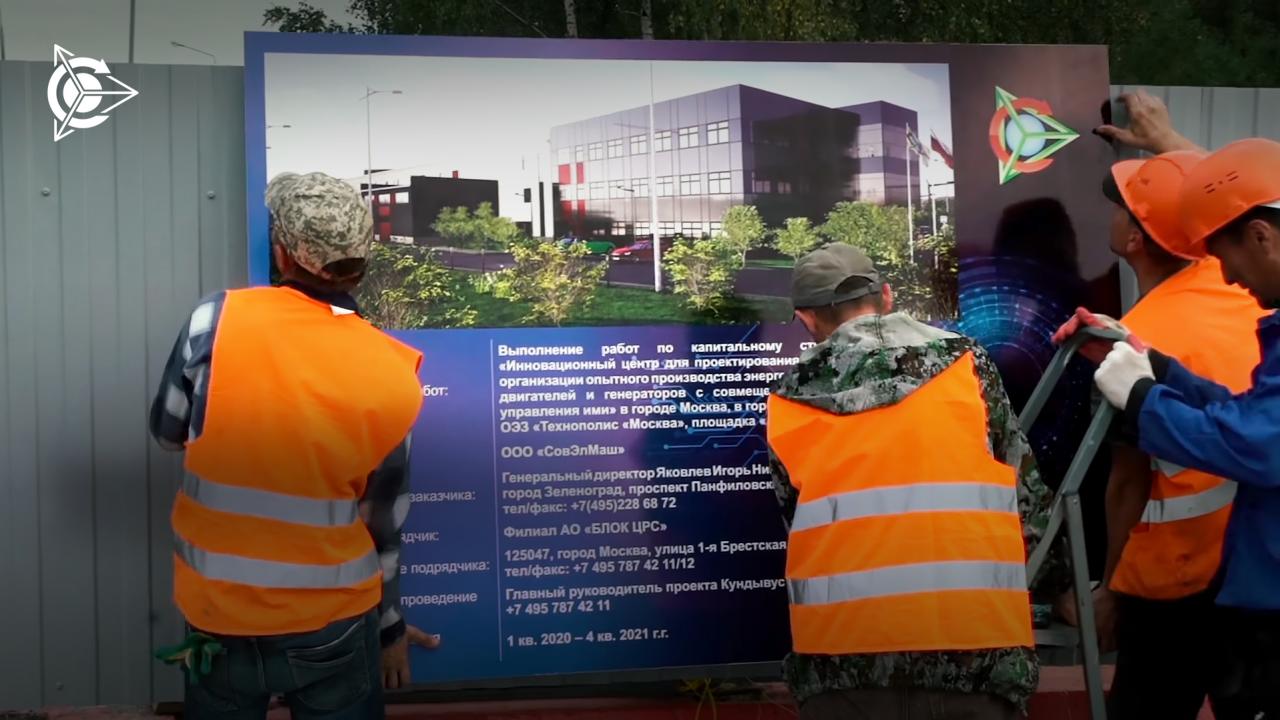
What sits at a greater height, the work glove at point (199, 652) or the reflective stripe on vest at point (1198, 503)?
the reflective stripe on vest at point (1198, 503)

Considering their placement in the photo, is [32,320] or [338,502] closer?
[338,502]

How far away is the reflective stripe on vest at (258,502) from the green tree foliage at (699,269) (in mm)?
2088

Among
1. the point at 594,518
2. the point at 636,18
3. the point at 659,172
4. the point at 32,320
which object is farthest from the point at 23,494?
the point at 636,18

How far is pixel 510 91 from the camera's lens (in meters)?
4.31

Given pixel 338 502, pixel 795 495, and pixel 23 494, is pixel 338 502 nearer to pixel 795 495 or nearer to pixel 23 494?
pixel 795 495

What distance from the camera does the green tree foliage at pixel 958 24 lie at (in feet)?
52.0

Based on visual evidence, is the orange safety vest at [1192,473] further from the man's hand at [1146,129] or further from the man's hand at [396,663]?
the man's hand at [396,663]

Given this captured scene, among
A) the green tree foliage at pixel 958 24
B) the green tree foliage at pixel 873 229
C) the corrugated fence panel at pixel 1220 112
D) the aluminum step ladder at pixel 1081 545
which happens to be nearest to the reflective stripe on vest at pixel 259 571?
the aluminum step ladder at pixel 1081 545

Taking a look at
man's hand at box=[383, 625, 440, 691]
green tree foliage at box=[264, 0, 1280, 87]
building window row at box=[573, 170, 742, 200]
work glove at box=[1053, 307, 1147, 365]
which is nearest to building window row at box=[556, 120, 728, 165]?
building window row at box=[573, 170, 742, 200]

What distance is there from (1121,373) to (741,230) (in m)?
1.88

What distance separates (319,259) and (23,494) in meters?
2.24

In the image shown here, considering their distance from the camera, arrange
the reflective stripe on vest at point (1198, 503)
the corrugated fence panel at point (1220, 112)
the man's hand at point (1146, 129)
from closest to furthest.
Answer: the reflective stripe on vest at point (1198, 503)
the man's hand at point (1146, 129)
the corrugated fence panel at point (1220, 112)

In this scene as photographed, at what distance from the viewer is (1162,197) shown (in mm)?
3305

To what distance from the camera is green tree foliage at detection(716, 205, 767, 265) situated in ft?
14.5
